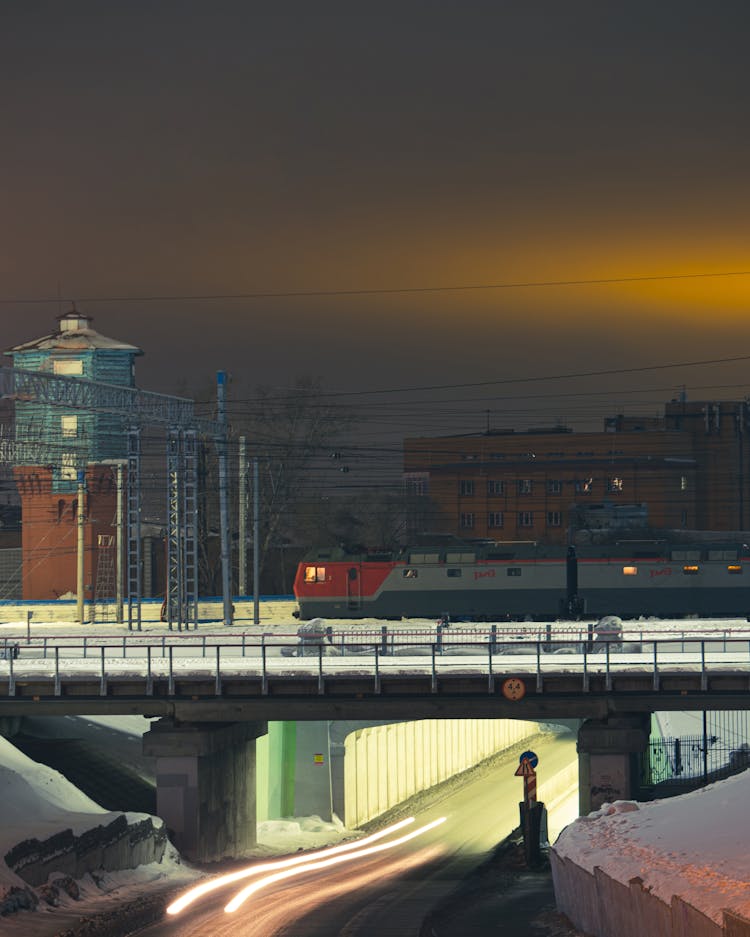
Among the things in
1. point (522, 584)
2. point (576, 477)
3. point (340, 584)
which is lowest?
point (522, 584)

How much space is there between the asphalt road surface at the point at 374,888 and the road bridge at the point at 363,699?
4.36 meters

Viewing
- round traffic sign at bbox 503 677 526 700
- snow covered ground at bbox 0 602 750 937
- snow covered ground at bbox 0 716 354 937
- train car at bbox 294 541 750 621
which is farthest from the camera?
train car at bbox 294 541 750 621

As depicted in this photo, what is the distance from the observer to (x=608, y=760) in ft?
148

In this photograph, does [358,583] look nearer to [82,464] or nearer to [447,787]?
[447,787]

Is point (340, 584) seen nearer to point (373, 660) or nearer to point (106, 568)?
point (373, 660)

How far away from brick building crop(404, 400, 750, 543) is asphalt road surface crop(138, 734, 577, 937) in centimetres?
7582

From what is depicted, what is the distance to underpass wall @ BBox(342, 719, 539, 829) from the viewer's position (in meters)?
57.7

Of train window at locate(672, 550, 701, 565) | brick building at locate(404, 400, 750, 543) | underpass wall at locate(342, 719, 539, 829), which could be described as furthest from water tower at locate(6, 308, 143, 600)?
brick building at locate(404, 400, 750, 543)

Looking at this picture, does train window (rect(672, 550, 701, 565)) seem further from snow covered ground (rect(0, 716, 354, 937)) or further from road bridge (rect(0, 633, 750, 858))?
snow covered ground (rect(0, 716, 354, 937))

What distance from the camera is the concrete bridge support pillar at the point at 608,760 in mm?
45031

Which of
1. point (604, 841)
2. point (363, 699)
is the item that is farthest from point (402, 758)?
point (604, 841)

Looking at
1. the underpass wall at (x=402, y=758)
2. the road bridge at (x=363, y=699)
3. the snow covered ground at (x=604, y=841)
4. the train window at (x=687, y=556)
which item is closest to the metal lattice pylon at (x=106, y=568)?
the underpass wall at (x=402, y=758)

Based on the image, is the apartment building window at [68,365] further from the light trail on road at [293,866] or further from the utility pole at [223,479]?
the light trail on road at [293,866]

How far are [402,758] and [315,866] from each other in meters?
21.9
